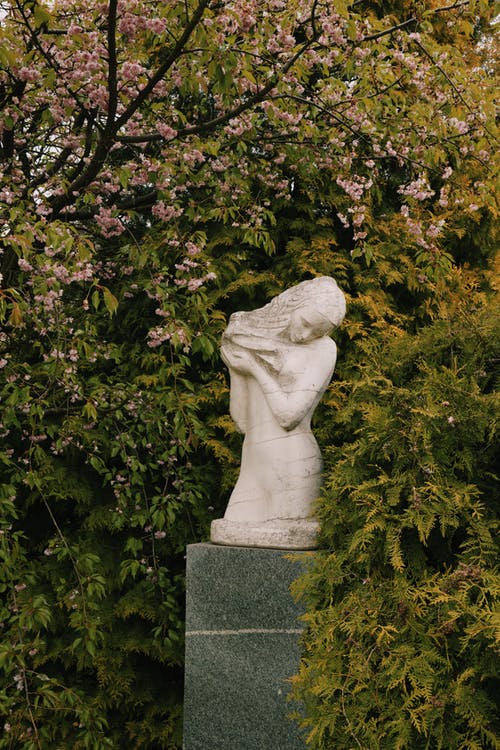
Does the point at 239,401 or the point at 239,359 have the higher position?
the point at 239,359

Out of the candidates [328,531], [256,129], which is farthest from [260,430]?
[256,129]

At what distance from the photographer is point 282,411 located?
3.58 meters

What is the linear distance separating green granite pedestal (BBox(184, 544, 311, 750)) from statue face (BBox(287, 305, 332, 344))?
1044 millimetres

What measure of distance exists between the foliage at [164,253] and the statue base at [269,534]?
0.37m

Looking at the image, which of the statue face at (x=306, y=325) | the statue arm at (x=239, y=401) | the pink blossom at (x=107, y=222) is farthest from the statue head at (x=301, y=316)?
the pink blossom at (x=107, y=222)

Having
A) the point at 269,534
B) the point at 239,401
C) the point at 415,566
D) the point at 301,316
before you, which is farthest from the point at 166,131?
the point at 415,566

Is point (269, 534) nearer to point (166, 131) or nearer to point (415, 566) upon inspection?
point (415, 566)

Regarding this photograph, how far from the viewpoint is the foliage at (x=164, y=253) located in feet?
11.5

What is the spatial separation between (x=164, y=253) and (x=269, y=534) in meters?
2.19

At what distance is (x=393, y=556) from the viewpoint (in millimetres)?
2445

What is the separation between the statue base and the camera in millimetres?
3342

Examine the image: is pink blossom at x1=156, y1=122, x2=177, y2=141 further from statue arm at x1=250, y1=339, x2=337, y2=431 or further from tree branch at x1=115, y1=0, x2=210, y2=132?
statue arm at x1=250, y1=339, x2=337, y2=431

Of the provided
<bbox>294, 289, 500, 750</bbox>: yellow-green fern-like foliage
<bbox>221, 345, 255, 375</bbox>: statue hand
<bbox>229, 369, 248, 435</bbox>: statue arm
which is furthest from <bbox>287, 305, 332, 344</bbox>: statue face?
<bbox>294, 289, 500, 750</bbox>: yellow-green fern-like foliage

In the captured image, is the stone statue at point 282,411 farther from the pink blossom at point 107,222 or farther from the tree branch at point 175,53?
the tree branch at point 175,53
